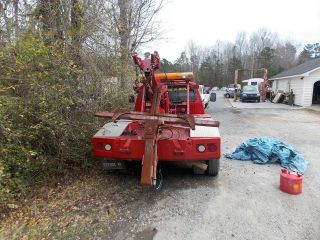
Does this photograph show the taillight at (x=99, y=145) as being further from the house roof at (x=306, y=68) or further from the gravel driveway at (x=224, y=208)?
the house roof at (x=306, y=68)

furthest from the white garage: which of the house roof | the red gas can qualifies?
the red gas can

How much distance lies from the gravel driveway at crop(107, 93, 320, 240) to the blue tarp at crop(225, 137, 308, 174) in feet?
0.80

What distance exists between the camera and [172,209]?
387 cm

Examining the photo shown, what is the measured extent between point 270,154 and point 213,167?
2.00 m

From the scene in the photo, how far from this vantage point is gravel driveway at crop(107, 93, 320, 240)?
332 centimetres

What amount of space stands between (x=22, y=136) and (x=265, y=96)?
2917 cm

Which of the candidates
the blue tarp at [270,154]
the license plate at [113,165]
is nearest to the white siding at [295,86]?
the blue tarp at [270,154]

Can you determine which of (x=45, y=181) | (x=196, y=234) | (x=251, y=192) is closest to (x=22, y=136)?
(x=45, y=181)

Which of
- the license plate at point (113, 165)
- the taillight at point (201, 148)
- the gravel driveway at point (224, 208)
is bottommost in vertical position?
the gravel driveway at point (224, 208)

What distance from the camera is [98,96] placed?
5.70m

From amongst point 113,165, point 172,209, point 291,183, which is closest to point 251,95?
point 291,183

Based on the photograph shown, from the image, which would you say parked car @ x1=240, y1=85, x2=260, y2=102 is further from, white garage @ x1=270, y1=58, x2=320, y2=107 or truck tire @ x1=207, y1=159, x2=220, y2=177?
truck tire @ x1=207, y1=159, x2=220, y2=177

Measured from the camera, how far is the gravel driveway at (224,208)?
3.32 metres

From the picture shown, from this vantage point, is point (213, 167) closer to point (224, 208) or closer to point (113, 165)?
point (224, 208)
